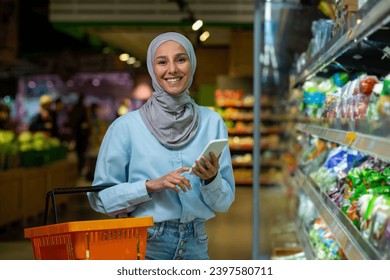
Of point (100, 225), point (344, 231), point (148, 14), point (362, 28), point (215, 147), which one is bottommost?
point (344, 231)

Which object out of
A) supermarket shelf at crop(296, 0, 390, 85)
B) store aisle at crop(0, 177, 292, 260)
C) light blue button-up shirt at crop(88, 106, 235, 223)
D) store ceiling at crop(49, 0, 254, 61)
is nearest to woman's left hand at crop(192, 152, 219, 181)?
light blue button-up shirt at crop(88, 106, 235, 223)

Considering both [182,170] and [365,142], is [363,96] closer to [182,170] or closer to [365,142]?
[365,142]

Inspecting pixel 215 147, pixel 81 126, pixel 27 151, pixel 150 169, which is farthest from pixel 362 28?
pixel 81 126

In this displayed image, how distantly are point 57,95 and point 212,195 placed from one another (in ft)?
82.1

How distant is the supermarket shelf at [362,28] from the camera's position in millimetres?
2104

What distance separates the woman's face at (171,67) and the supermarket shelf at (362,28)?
1.84 feet

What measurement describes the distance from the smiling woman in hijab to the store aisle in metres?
1.85

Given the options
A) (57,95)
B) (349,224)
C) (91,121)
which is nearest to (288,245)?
(349,224)

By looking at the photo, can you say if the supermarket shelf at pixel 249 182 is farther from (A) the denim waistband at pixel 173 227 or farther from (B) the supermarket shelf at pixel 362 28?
(A) the denim waistband at pixel 173 227

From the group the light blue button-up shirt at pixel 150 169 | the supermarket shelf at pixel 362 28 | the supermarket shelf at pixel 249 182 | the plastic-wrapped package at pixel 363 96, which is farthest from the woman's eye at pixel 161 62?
the supermarket shelf at pixel 249 182

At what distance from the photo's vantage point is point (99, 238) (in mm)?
2250

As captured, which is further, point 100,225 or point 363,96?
point 363,96

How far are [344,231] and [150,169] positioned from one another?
2.48ft

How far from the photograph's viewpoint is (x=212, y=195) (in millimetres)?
2482
